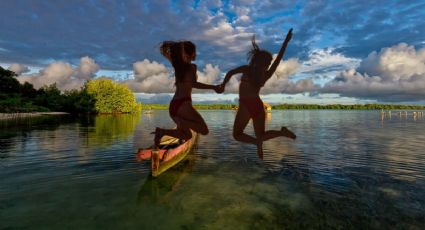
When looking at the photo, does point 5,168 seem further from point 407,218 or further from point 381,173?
point 381,173

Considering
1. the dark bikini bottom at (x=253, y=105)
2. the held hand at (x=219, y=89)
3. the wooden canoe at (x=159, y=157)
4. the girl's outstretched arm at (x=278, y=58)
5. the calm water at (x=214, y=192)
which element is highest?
the girl's outstretched arm at (x=278, y=58)

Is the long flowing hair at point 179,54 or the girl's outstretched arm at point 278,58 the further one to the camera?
the long flowing hair at point 179,54

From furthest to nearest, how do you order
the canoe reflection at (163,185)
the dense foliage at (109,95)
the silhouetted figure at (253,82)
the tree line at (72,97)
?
the dense foliage at (109,95) → the tree line at (72,97) → the canoe reflection at (163,185) → the silhouetted figure at (253,82)

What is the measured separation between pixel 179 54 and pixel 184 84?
61 centimetres

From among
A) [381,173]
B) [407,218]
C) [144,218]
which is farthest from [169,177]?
[381,173]

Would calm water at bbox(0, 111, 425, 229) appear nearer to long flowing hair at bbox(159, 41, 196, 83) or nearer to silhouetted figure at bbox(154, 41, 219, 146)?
silhouetted figure at bbox(154, 41, 219, 146)

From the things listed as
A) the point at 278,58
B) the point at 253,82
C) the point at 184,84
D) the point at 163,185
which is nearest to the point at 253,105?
the point at 253,82

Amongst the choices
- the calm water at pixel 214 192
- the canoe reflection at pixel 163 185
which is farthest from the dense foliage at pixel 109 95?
the canoe reflection at pixel 163 185

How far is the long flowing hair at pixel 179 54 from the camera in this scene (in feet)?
19.1

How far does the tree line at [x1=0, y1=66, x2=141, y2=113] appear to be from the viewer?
96.3 m

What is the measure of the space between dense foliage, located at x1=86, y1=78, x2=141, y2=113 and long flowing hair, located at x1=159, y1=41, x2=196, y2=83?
433ft

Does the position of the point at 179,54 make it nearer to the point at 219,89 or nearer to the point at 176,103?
the point at 176,103

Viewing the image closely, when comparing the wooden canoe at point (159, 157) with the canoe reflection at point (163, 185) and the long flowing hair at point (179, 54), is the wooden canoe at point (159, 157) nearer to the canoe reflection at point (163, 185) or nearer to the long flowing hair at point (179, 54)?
the canoe reflection at point (163, 185)

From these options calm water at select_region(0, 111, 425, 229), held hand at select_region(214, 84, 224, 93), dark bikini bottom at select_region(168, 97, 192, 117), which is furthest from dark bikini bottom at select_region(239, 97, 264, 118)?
calm water at select_region(0, 111, 425, 229)
